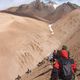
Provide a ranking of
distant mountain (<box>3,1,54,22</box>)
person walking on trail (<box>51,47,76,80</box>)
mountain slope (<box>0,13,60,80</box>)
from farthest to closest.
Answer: distant mountain (<box>3,1,54,22</box>) → mountain slope (<box>0,13,60,80</box>) → person walking on trail (<box>51,47,76,80</box>)

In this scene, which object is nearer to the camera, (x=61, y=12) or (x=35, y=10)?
(x=61, y=12)

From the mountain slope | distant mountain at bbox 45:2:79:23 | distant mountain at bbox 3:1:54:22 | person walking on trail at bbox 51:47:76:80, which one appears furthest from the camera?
distant mountain at bbox 3:1:54:22

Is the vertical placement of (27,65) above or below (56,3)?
above

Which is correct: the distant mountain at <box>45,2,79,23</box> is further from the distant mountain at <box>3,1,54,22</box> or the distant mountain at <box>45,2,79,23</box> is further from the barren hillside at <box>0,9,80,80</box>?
the barren hillside at <box>0,9,80,80</box>

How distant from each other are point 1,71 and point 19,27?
1388cm

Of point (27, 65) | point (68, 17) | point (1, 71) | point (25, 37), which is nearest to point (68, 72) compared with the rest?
point (1, 71)

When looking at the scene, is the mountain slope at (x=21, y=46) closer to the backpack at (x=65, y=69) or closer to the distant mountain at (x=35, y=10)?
the backpack at (x=65, y=69)

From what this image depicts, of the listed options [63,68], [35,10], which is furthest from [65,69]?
[35,10]

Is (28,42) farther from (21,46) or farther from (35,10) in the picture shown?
(35,10)

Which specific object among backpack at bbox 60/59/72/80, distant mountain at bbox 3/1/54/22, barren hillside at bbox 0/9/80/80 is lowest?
distant mountain at bbox 3/1/54/22

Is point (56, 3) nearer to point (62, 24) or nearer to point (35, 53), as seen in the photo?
point (62, 24)

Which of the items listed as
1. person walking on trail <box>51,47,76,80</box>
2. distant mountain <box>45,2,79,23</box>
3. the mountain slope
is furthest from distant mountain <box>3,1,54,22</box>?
person walking on trail <box>51,47,76,80</box>

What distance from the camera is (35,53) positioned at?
116ft

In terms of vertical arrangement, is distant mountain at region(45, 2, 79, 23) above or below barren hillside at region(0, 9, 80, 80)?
below
